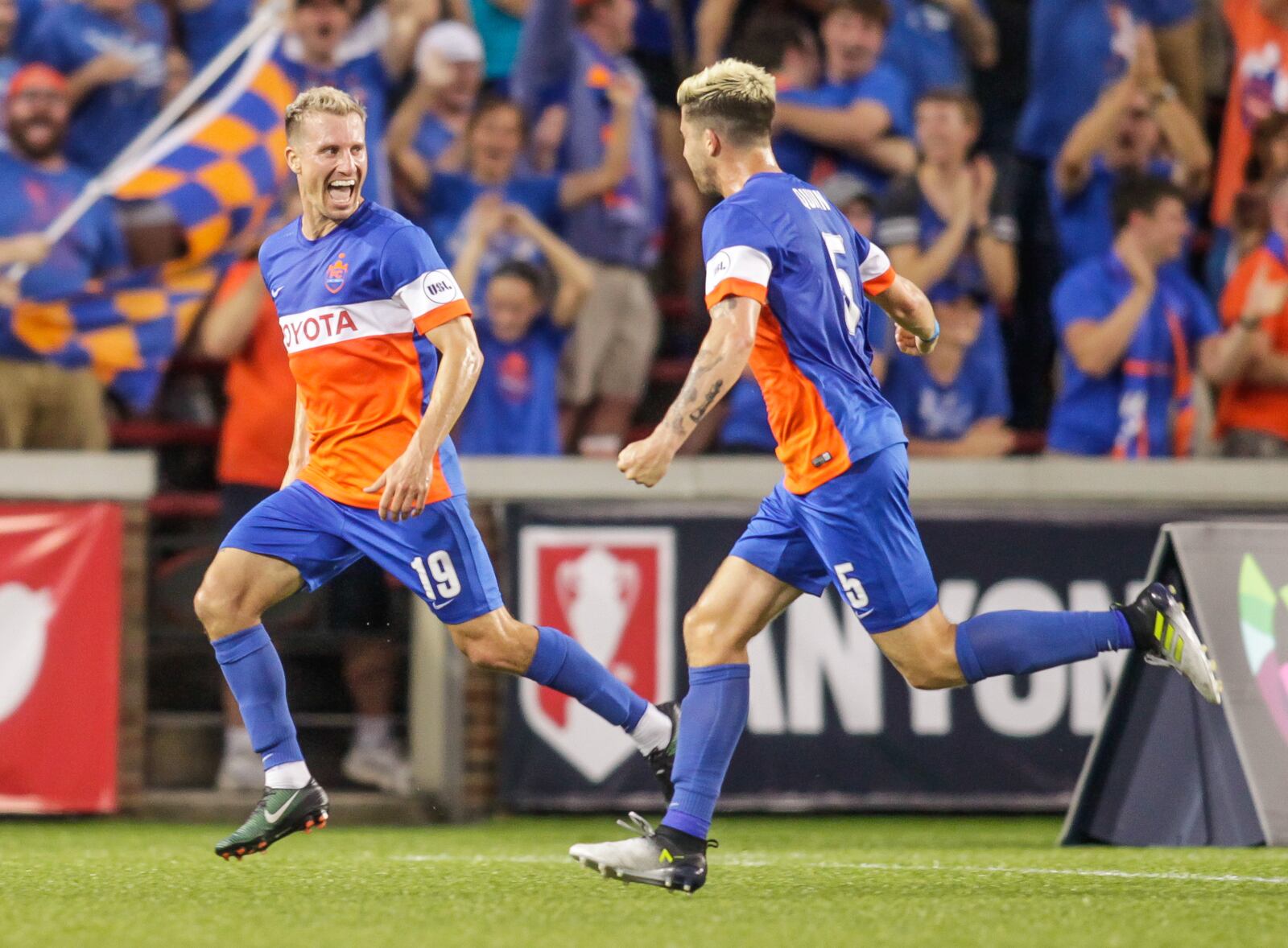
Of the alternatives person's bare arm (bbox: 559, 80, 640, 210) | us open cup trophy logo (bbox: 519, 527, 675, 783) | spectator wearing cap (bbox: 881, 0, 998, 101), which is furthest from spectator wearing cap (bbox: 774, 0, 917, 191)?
us open cup trophy logo (bbox: 519, 527, 675, 783)

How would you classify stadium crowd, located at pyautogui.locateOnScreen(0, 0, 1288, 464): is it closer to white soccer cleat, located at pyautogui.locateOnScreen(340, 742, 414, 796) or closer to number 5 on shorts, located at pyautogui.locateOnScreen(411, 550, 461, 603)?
white soccer cleat, located at pyautogui.locateOnScreen(340, 742, 414, 796)

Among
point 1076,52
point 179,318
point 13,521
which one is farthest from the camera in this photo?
point 1076,52

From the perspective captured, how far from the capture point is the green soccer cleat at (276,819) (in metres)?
4.75

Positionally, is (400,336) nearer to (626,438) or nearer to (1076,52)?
(626,438)

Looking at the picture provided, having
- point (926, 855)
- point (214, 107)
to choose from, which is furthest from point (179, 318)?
point (926, 855)

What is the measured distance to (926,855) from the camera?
18.8 feet

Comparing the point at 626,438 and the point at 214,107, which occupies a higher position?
the point at 214,107

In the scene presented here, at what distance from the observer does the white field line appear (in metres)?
4.88

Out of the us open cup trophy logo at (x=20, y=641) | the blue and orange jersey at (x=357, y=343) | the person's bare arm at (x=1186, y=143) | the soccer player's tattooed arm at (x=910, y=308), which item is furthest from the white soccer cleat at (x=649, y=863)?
the person's bare arm at (x=1186, y=143)

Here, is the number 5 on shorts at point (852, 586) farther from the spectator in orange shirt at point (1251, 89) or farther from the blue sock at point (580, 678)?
the spectator in orange shirt at point (1251, 89)

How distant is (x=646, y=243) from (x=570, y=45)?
3.13ft

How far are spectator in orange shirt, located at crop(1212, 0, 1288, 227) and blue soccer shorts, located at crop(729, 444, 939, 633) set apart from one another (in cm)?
504

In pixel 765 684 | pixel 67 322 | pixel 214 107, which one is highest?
pixel 214 107

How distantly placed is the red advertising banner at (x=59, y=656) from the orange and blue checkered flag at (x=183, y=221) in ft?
2.54
